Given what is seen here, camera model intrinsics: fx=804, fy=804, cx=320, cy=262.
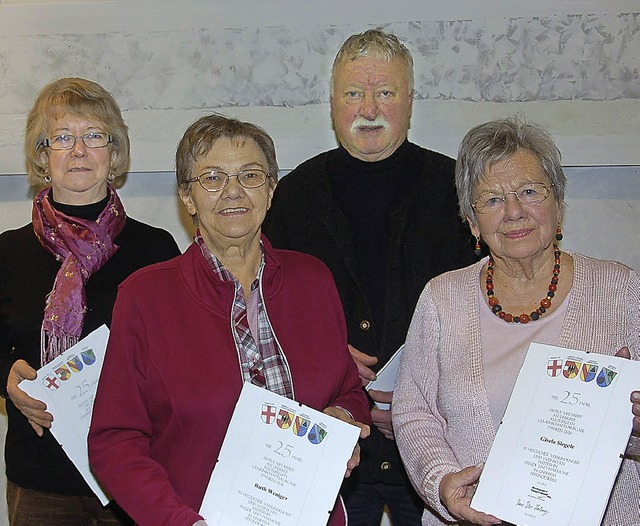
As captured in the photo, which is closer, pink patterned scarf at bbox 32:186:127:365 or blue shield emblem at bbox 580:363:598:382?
blue shield emblem at bbox 580:363:598:382

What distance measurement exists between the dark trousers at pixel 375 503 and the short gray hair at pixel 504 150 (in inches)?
37.9

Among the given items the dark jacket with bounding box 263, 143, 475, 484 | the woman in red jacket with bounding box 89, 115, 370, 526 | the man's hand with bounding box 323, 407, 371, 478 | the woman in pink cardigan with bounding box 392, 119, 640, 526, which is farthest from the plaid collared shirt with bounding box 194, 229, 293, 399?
the dark jacket with bounding box 263, 143, 475, 484

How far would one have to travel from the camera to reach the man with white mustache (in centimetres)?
249

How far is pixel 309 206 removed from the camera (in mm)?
2641

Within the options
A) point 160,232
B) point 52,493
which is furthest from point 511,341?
point 52,493

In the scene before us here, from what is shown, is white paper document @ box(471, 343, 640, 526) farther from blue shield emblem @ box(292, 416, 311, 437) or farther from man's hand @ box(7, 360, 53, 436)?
man's hand @ box(7, 360, 53, 436)

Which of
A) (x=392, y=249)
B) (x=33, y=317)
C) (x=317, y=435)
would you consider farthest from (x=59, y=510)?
(x=392, y=249)

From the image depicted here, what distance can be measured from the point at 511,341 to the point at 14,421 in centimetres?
148

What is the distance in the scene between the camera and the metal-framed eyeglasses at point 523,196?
2104 millimetres

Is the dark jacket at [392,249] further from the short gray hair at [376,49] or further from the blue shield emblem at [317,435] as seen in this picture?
the blue shield emblem at [317,435]

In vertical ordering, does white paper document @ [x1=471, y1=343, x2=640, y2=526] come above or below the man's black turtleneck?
below

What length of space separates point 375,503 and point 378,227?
34.7 inches

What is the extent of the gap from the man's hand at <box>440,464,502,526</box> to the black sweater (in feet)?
3.43

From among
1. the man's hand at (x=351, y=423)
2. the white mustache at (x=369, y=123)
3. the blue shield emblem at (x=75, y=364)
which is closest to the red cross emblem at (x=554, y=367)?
the man's hand at (x=351, y=423)
